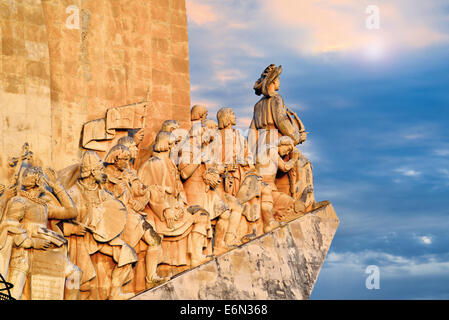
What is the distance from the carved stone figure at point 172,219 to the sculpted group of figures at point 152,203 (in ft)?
0.04

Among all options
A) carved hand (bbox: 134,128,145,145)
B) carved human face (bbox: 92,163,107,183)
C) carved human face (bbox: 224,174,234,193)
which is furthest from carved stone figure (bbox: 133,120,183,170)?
carved human face (bbox: 92,163,107,183)

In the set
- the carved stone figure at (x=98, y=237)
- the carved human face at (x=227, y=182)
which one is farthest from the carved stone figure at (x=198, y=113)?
the carved stone figure at (x=98, y=237)

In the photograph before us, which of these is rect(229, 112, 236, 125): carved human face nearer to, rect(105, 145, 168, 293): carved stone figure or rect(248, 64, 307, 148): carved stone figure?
rect(248, 64, 307, 148): carved stone figure

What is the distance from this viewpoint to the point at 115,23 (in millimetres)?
14766

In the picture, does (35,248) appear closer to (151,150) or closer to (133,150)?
(133,150)

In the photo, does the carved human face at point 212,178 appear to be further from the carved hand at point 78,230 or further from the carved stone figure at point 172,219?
the carved hand at point 78,230

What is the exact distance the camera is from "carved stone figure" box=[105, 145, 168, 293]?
41.3ft

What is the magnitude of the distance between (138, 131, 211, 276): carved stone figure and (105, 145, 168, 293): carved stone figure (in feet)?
0.80

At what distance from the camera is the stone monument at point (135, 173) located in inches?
465

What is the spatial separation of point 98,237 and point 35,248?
992mm

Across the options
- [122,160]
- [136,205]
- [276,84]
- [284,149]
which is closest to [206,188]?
[136,205]

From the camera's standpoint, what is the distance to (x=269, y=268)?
1390 centimetres
